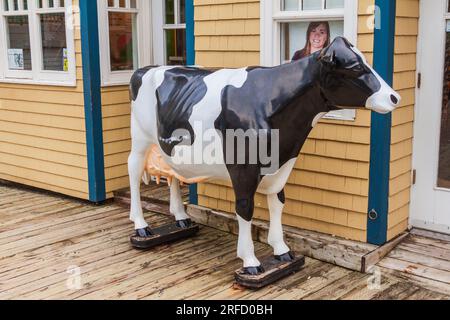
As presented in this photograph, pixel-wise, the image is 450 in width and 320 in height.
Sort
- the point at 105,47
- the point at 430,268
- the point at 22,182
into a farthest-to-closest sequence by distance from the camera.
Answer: the point at 22,182, the point at 105,47, the point at 430,268

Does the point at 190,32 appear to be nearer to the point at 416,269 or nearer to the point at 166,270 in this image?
the point at 166,270

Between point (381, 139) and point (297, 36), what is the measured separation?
99 cm

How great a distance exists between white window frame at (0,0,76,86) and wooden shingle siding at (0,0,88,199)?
0.06 meters

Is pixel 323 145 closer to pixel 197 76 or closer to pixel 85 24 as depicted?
pixel 197 76

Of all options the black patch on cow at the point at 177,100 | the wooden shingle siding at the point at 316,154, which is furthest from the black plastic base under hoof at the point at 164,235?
the black patch on cow at the point at 177,100

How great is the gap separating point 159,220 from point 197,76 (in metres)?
1.68

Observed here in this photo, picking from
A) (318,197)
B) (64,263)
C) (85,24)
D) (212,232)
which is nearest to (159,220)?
(212,232)

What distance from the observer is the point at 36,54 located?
19.3 ft

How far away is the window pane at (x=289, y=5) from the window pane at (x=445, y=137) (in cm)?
106

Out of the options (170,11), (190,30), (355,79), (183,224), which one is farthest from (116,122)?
(355,79)

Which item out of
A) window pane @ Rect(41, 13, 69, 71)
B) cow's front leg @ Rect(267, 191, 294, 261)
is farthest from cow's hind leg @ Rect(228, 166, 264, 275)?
window pane @ Rect(41, 13, 69, 71)

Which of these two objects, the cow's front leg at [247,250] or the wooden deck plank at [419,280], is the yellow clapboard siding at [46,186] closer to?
the cow's front leg at [247,250]

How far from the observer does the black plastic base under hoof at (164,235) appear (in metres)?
4.35

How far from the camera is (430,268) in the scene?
3756mm
